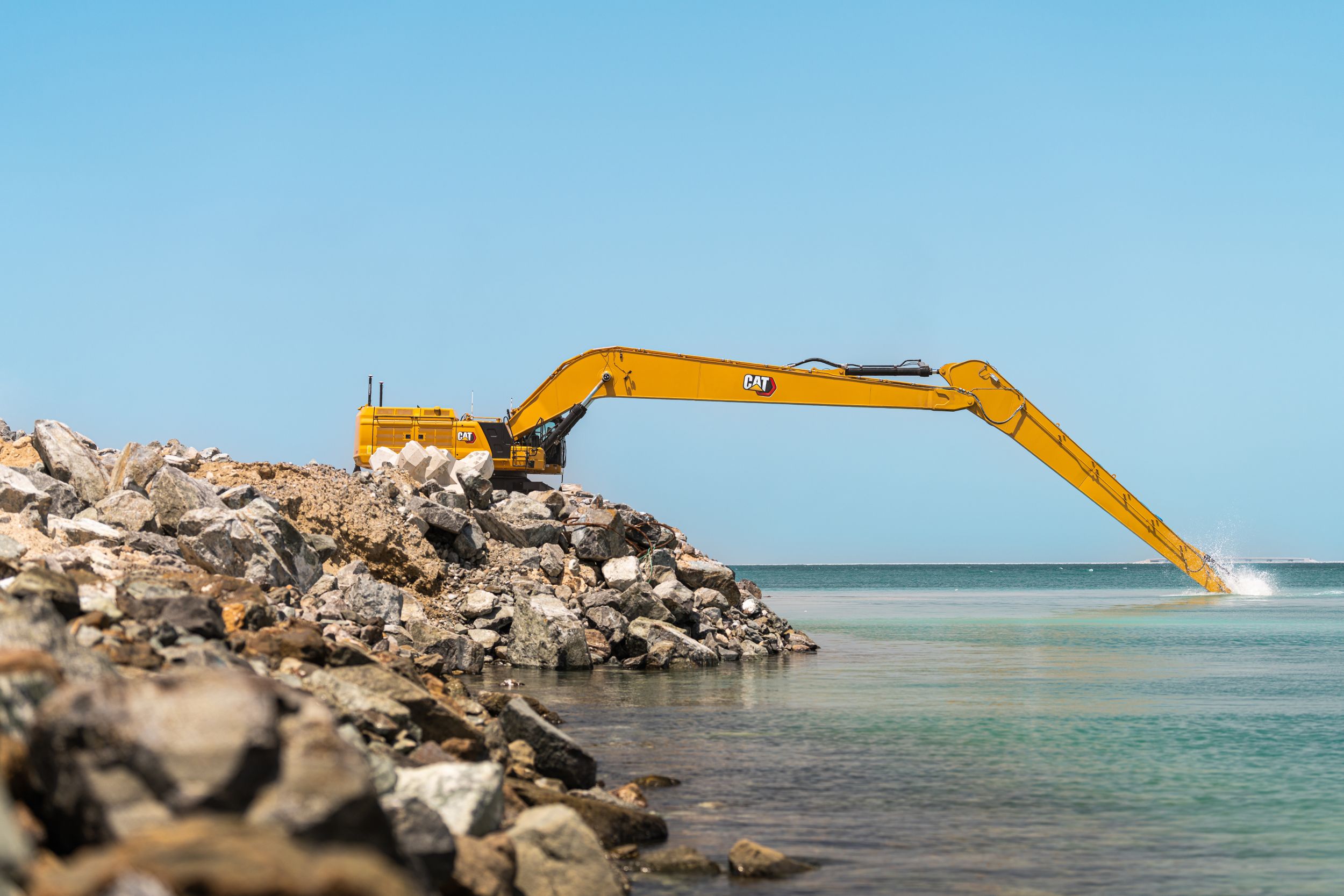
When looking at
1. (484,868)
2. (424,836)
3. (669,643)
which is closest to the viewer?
(424,836)

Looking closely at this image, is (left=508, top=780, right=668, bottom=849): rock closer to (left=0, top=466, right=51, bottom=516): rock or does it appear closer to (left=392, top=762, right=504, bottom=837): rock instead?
(left=392, top=762, right=504, bottom=837): rock

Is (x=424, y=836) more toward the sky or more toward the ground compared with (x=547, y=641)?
more toward the sky

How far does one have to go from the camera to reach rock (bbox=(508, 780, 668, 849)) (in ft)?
24.6

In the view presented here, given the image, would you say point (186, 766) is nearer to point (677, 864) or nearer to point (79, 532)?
point (677, 864)

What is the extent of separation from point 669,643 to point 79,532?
31.7ft

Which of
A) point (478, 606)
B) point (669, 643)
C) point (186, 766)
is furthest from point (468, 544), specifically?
point (186, 766)

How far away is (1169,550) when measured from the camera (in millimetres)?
36250

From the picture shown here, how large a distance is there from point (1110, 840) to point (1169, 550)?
31.0 m

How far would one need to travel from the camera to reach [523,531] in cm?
2238

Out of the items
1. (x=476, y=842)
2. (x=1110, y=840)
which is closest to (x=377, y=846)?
(x=476, y=842)

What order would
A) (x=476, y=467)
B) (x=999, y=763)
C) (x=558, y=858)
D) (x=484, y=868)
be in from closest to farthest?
(x=484, y=868)
(x=558, y=858)
(x=999, y=763)
(x=476, y=467)

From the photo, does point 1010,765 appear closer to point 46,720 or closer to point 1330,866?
point 1330,866

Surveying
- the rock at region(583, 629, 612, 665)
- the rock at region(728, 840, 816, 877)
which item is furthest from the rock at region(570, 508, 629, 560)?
the rock at region(728, 840, 816, 877)

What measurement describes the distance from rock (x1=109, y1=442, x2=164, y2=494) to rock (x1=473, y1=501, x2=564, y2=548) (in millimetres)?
6990
